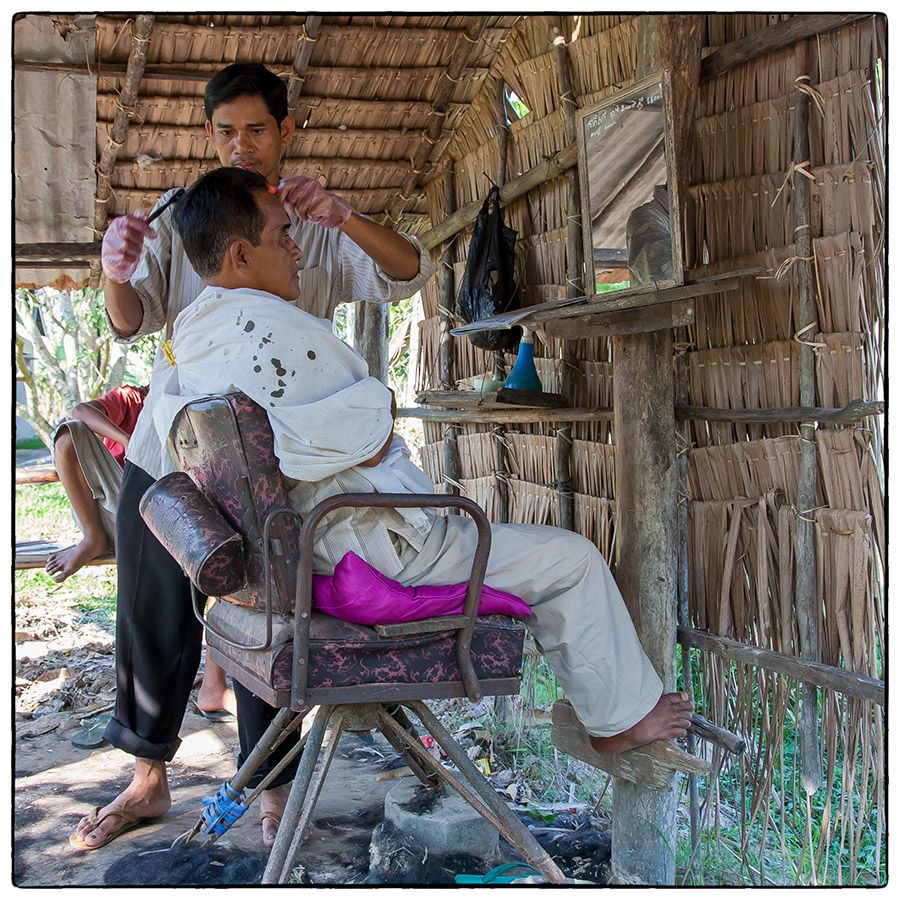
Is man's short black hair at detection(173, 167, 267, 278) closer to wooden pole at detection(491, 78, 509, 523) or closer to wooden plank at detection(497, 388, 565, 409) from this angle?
wooden plank at detection(497, 388, 565, 409)

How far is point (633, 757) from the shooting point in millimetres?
2611

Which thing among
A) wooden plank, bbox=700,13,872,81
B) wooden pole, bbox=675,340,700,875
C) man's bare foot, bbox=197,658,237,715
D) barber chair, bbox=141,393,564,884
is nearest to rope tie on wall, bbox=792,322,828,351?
wooden pole, bbox=675,340,700,875

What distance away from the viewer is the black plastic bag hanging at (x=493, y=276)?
380 centimetres

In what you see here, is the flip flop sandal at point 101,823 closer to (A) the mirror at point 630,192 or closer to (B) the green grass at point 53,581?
(A) the mirror at point 630,192

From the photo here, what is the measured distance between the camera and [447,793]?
2885 mm

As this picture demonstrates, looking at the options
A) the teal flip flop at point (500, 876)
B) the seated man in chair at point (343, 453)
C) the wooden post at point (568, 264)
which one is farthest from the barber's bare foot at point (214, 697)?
the seated man in chair at point (343, 453)

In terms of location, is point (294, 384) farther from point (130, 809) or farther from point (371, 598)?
point (130, 809)

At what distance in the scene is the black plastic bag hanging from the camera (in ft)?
12.5

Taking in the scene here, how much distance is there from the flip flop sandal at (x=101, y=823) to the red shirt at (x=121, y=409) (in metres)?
1.72

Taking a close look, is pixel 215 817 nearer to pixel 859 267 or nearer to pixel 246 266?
pixel 246 266

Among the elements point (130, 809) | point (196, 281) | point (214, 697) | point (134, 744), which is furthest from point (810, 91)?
point (214, 697)

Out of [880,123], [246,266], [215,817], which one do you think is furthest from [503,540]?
[880,123]

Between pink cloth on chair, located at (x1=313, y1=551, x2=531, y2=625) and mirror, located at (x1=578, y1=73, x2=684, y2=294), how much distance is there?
3.55 feet

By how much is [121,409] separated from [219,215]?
224 centimetres
